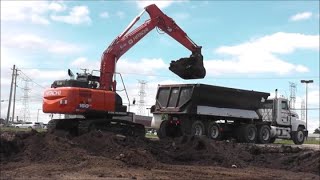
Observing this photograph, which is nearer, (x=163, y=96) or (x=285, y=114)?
(x=163, y=96)

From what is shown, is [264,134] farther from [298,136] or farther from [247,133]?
[298,136]

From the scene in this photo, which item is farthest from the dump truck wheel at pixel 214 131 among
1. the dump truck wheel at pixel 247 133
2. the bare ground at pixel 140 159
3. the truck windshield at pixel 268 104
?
the bare ground at pixel 140 159

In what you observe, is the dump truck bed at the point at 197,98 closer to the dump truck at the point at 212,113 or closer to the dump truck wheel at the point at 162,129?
the dump truck at the point at 212,113

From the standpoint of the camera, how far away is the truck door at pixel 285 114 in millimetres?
30453

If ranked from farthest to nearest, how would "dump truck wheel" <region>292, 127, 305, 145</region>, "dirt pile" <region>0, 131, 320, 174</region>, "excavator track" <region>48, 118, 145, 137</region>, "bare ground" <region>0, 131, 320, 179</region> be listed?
"dump truck wheel" <region>292, 127, 305, 145</region>, "excavator track" <region>48, 118, 145, 137</region>, "dirt pile" <region>0, 131, 320, 174</region>, "bare ground" <region>0, 131, 320, 179</region>

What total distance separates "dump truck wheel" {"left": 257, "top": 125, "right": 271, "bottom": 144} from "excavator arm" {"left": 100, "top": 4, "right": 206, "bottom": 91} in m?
A: 6.94

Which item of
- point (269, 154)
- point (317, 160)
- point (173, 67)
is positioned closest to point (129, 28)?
point (173, 67)

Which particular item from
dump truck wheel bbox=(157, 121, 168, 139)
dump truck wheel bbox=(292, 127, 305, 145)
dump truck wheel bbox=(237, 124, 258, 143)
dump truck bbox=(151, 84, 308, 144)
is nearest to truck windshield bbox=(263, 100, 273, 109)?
dump truck bbox=(151, 84, 308, 144)

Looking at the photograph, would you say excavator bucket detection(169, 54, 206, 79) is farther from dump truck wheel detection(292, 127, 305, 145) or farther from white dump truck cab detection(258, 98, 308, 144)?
dump truck wheel detection(292, 127, 305, 145)

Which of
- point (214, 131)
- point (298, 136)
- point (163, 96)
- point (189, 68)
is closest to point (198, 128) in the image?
point (214, 131)

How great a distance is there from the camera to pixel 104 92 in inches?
778

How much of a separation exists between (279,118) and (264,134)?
2437 mm

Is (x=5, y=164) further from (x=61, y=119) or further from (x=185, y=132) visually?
(x=185, y=132)

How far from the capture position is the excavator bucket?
22.7 m
